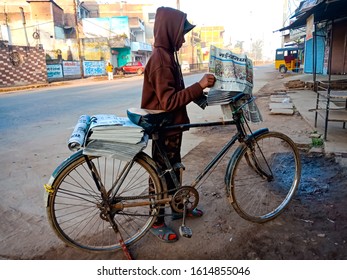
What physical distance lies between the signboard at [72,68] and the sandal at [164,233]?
2691 cm

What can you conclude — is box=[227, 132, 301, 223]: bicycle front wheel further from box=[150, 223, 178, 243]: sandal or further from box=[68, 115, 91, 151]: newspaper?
box=[68, 115, 91, 151]: newspaper

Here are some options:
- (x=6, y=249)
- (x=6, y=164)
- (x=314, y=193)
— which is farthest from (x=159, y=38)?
(x=6, y=164)

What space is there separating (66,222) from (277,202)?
2116 mm

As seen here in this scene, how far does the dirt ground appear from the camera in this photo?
7.54 ft

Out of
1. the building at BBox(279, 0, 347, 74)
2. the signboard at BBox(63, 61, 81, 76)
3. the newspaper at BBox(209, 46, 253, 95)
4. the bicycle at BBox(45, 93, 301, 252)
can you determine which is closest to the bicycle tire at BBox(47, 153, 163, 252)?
the bicycle at BBox(45, 93, 301, 252)

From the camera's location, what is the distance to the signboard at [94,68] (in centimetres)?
3009

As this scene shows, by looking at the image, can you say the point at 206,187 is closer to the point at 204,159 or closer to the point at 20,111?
the point at 204,159

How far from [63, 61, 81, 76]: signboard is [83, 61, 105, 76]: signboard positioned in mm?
1021

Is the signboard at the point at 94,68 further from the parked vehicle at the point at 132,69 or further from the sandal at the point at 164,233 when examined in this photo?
the sandal at the point at 164,233

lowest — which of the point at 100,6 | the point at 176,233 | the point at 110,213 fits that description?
the point at 176,233

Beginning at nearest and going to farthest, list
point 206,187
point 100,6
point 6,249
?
point 6,249
point 206,187
point 100,6

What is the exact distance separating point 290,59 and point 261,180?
28.5 m

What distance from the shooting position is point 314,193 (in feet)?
10.6

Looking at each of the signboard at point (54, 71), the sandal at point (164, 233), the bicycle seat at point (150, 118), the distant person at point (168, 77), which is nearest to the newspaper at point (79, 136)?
the bicycle seat at point (150, 118)
